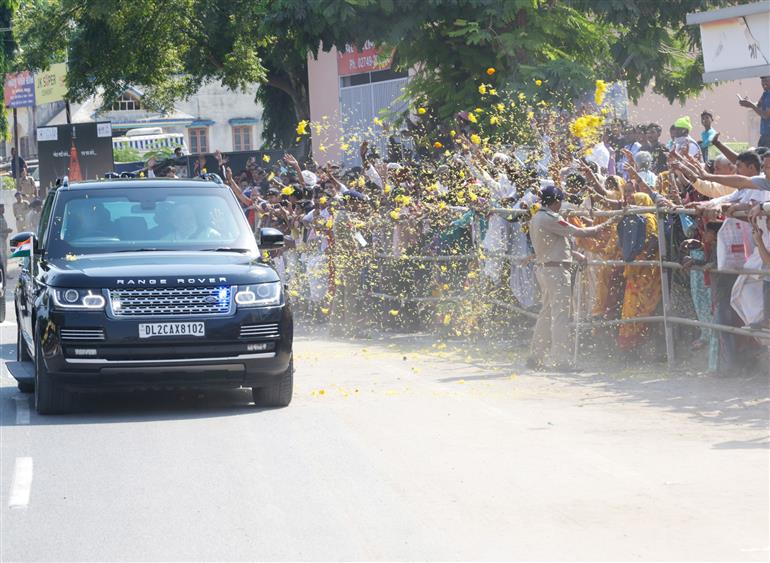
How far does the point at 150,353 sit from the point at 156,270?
0.66 m

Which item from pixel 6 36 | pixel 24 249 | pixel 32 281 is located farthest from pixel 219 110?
pixel 32 281

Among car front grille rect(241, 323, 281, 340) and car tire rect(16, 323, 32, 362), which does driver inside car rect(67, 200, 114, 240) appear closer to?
car tire rect(16, 323, 32, 362)

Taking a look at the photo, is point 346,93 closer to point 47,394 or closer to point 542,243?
point 542,243

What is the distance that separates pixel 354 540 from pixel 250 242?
18.0ft

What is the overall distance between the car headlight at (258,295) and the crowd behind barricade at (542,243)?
11.1ft

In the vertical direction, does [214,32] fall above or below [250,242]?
above

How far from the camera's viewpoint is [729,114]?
101 ft

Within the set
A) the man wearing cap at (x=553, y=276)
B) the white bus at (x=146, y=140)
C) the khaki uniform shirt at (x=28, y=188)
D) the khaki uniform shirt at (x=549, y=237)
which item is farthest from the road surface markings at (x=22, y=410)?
the white bus at (x=146, y=140)

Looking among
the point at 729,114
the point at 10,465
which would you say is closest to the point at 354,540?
the point at 10,465

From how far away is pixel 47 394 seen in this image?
10867mm

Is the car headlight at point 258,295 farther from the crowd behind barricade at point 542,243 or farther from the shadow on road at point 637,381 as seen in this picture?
the crowd behind barricade at point 542,243

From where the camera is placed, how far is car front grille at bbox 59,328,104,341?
10539 millimetres

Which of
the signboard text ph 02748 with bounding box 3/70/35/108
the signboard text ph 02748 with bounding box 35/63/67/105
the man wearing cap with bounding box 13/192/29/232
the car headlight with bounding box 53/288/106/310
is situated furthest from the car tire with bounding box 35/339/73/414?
the signboard text ph 02748 with bounding box 3/70/35/108

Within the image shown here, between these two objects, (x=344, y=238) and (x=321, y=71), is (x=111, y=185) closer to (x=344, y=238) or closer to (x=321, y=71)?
(x=344, y=238)
